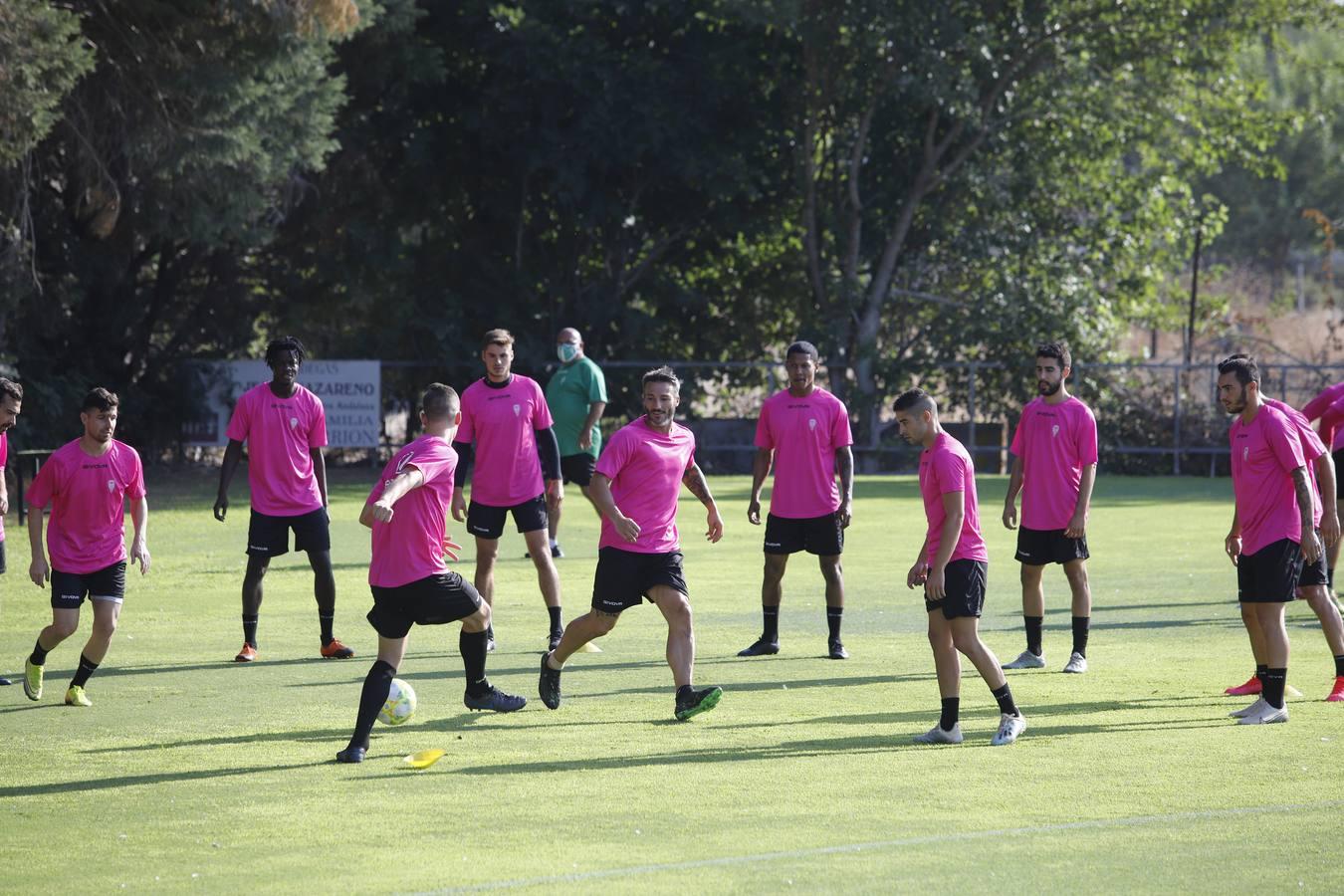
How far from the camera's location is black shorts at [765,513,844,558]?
11.6 m

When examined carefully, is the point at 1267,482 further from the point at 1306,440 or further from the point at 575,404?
the point at 575,404

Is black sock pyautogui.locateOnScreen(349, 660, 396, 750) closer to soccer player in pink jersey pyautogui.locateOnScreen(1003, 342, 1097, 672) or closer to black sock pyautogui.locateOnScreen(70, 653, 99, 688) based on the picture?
black sock pyautogui.locateOnScreen(70, 653, 99, 688)

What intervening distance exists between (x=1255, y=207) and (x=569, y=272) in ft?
166

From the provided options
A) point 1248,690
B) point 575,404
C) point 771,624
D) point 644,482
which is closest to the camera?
point 644,482


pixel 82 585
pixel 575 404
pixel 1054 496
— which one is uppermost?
pixel 575 404

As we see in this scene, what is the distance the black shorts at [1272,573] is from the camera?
9.23m

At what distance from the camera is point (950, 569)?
336 inches

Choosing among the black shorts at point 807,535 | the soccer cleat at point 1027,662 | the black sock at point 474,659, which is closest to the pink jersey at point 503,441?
the black shorts at point 807,535

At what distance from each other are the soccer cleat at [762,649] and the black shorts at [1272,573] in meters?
3.44

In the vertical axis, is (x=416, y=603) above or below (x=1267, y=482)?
below

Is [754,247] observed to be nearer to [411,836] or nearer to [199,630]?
[199,630]

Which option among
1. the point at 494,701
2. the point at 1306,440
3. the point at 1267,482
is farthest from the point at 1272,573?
the point at 494,701

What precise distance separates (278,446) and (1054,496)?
5.15 meters

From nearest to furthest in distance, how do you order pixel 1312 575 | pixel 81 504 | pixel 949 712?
1. pixel 949 712
2. pixel 81 504
3. pixel 1312 575
